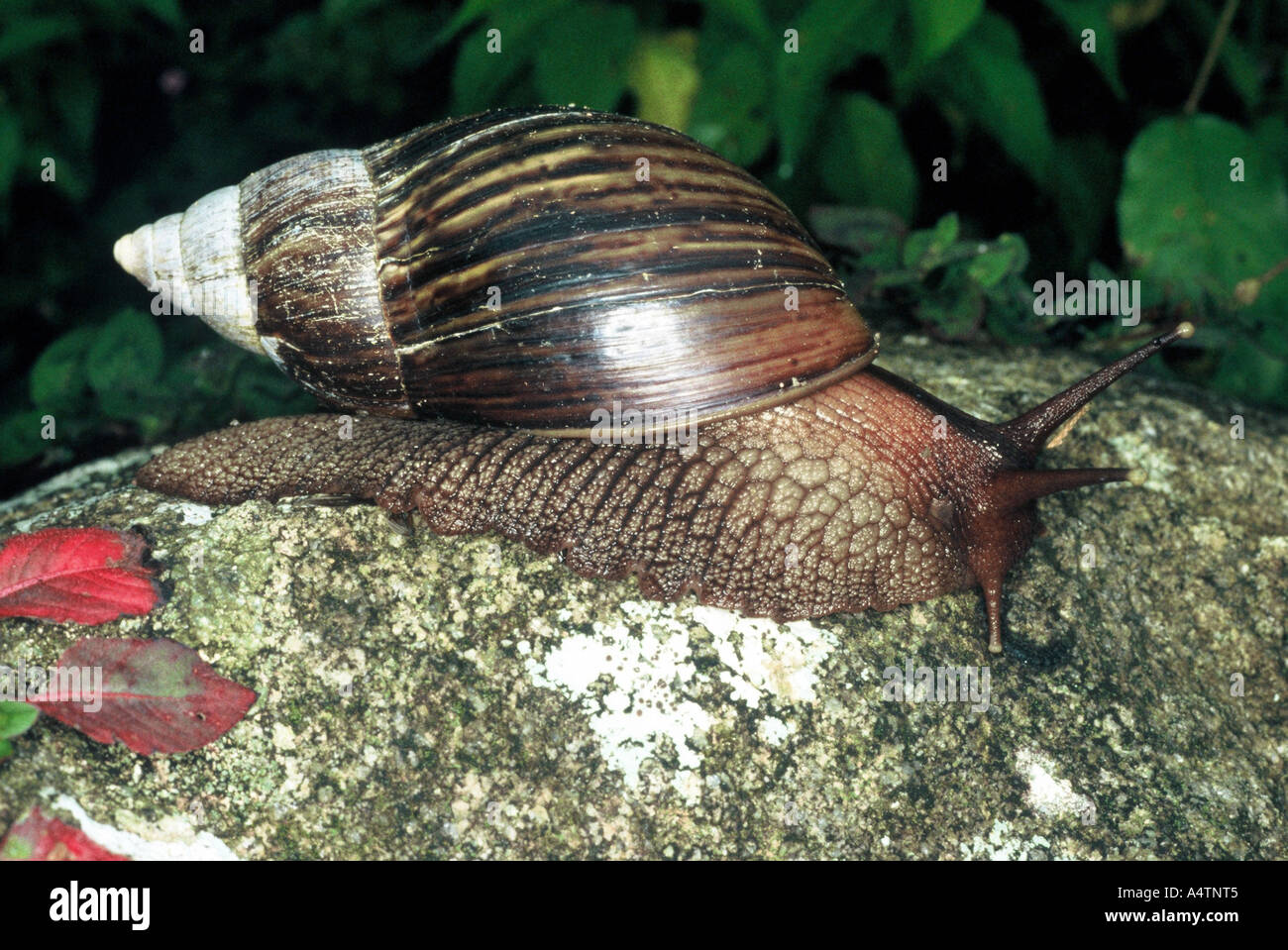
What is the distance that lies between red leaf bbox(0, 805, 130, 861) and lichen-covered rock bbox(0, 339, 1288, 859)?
0.03 meters

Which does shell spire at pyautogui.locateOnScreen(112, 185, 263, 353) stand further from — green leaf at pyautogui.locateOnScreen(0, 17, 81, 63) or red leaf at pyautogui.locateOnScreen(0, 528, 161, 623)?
green leaf at pyautogui.locateOnScreen(0, 17, 81, 63)

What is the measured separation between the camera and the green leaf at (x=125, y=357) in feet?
11.4

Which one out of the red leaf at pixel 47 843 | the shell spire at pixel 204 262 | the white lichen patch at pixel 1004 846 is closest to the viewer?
the red leaf at pixel 47 843

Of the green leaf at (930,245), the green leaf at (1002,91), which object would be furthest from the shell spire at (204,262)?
the green leaf at (1002,91)

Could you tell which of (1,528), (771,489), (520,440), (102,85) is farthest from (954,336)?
(102,85)

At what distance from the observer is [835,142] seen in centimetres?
398

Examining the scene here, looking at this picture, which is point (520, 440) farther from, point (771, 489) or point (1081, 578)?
point (1081, 578)

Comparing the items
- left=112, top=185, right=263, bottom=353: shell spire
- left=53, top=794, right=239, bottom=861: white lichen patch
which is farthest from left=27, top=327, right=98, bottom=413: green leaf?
left=53, top=794, right=239, bottom=861: white lichen patch

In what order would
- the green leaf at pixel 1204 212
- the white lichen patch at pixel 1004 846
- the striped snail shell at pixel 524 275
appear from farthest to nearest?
the green leaf at pixel 1204 212
the striped snail shell at pixel 524 275
the white lichen patch at pixel 1004 846

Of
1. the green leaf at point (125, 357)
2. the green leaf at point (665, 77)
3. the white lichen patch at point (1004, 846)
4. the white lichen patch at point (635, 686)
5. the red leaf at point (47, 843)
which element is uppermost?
the green leaf at point (665, 77)

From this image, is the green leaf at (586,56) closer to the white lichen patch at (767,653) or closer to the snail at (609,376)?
the snail at (609,376)

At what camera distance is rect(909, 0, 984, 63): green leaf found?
326 cm

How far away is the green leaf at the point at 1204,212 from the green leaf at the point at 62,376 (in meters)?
3.60

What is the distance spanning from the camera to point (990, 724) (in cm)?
245
